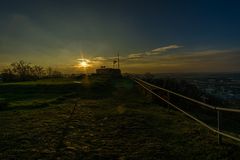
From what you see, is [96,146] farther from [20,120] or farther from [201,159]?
[20,120]

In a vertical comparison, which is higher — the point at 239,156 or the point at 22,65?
the point at 22,65

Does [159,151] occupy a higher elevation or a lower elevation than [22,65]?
lower

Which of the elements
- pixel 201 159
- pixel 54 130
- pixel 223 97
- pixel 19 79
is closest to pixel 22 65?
pixel 19 79

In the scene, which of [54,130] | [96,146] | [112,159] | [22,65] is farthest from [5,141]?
[22,65]

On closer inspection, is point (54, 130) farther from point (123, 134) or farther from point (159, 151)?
point (159, 151)

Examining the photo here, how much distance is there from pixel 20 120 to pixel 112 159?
6.40m

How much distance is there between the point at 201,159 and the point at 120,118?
541cm

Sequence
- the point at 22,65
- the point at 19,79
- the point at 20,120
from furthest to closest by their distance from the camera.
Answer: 1. the point at 22,65
2. the point at 19,79
3. the point at 20,120

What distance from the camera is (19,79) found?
54.2 m

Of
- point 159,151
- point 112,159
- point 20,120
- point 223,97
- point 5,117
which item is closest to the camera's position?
point 112,159

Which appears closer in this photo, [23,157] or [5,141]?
[23,157]

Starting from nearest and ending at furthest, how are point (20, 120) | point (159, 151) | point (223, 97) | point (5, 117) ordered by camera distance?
point (159, 151), point (20, 120), point (5, 117), point (223, 97)

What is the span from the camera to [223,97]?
35750 mm

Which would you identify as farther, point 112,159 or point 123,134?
point 123,134
